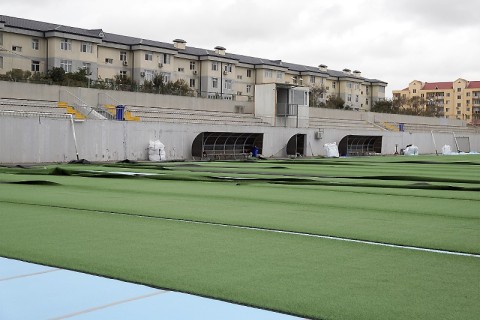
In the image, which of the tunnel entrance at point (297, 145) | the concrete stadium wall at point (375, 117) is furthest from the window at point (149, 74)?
the tunnel entrance at point (297, 145)

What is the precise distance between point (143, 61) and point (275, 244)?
2722 inches

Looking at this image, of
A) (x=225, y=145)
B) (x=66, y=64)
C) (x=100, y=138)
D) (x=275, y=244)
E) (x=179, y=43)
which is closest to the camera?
(x=275, y=244)

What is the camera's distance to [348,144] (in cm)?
5019

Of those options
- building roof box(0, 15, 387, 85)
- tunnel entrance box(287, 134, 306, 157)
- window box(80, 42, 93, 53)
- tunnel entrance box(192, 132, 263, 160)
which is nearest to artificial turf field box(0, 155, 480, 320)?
tunnel entrance box(192, 132, 263, 160)

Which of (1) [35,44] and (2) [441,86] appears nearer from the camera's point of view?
(1) [35,44]

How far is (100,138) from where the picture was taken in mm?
30500

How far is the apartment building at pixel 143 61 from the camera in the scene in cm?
6188

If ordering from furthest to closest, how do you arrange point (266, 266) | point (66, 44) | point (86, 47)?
point (86, 47), point (66, 44), point (266, 266)

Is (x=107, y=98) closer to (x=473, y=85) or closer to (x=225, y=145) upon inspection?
(x=225, y=145)

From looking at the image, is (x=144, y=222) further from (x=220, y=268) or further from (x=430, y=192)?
(x=430, y=192)

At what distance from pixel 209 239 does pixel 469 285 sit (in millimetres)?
3020

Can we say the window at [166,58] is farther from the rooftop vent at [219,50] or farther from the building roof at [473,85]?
the building roof at [473,85]

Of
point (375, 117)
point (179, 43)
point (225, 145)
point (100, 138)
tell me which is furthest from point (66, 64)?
point (100, 138)

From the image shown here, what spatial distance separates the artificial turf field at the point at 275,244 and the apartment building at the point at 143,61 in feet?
118
